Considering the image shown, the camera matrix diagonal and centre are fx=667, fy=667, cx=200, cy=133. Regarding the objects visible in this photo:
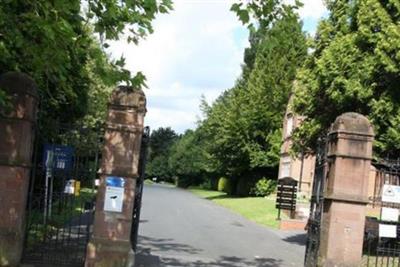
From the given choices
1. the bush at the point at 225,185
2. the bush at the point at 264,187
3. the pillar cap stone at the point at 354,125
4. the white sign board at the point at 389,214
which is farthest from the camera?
the bush at the point at 225,185

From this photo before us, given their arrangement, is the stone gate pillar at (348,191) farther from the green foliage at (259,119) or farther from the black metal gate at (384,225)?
the green foliage at (259,119)

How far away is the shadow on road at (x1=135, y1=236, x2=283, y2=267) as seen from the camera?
14.6 meters

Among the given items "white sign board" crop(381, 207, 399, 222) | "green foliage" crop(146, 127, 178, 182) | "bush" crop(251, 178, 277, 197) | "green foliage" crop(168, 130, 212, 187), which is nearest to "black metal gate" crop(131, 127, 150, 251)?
"white sign board" crop(381, 207, 399, 222)

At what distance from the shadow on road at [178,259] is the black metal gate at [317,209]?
221 cm

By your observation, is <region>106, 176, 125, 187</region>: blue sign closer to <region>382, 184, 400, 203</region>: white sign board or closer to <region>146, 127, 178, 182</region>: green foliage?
<region>382, 184, 400, 203</region>: white sign board

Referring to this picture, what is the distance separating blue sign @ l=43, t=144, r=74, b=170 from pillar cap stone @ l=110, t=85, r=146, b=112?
1.47m

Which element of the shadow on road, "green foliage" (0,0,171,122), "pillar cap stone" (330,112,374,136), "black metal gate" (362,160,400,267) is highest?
"green foliage" (0,0,171,122)

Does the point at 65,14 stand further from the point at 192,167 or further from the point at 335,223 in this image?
the point at 192,167

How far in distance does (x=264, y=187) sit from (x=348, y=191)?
4132cm

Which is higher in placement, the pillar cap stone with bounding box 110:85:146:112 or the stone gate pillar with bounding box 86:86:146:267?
the pillar cap stone with bounding box 110:85:146:112

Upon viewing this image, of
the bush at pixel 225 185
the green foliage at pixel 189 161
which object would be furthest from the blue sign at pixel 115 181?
the green foliage at pixel 189 161

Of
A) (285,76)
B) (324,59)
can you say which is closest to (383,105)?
(324,59)

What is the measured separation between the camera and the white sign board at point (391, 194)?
43.5 feet

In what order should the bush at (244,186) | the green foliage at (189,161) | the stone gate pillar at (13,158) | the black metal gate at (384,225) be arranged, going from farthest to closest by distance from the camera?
the green foliage at (189,161) → the bush at (244,186) → the black metal gate at (384,225) → the stone gate pillar at (13,158)
